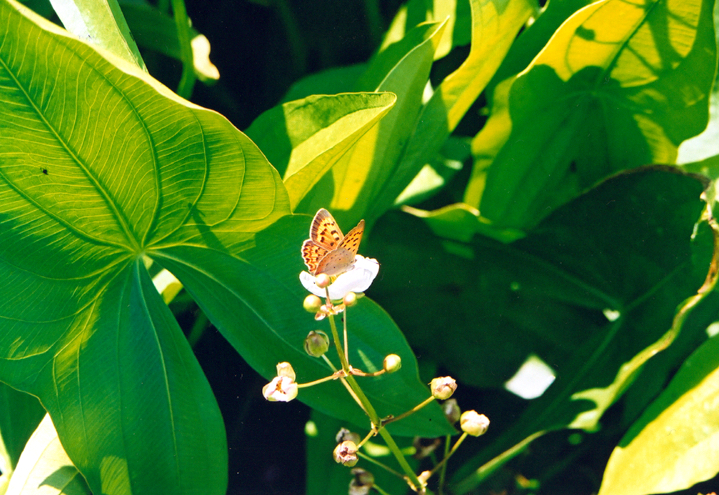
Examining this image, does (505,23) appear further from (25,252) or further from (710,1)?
(25,252)

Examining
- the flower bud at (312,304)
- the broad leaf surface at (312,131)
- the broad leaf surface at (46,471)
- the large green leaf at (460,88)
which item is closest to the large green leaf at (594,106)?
the large green leaf at (460,88)

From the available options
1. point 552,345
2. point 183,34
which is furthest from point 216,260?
point 552,345

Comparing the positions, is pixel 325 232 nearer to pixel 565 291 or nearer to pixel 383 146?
pixel 383 146

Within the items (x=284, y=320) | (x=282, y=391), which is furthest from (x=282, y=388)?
(x=284, y=320)

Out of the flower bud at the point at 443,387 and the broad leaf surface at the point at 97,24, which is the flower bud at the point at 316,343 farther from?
the broad leaf surface at the point at 97,24

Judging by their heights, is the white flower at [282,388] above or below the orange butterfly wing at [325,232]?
below
